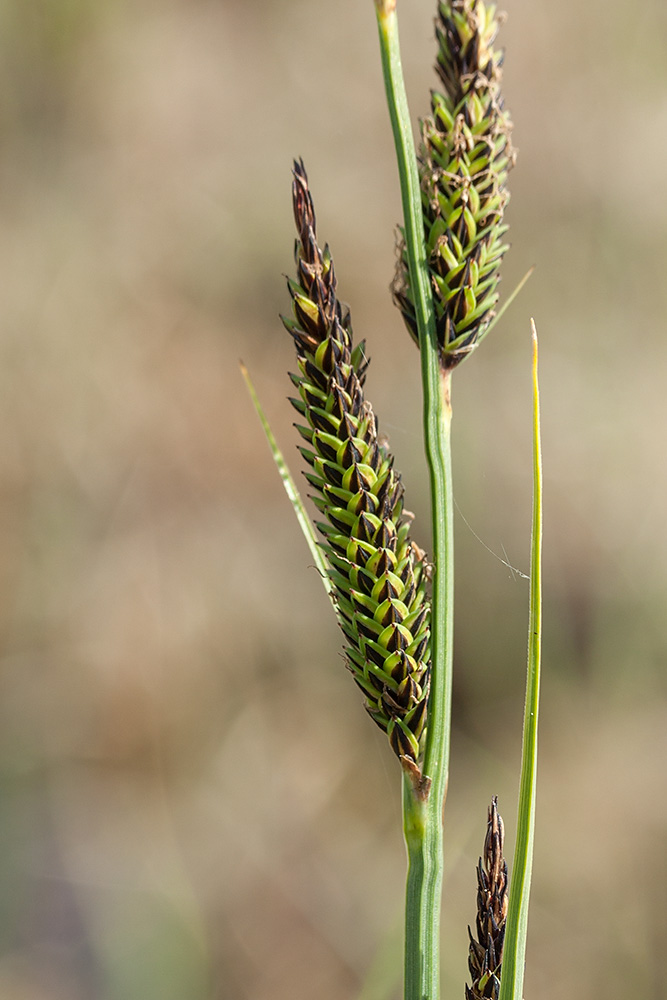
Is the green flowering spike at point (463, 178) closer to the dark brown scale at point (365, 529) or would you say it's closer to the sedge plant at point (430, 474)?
the sedge plant at point (430, 474)

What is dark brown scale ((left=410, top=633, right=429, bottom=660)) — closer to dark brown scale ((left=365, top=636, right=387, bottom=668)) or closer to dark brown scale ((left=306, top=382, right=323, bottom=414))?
dark brown scale ((left=365, top=636, right=387, bottom=668))

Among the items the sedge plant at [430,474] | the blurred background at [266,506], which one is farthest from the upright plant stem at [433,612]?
the blurred background at [266,506]

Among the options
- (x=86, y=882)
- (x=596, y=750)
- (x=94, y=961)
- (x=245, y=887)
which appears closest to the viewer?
(x=94, y=961)

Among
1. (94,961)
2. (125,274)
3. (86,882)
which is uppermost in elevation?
(125,274)

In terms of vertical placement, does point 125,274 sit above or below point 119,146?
below

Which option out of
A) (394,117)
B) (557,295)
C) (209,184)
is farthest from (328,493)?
(209,184)

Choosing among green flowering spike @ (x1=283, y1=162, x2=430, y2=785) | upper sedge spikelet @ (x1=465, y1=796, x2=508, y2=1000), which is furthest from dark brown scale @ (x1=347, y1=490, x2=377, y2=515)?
upper sedge spikelet @ (x1=465, y1=796, x2=508, y2=1000)

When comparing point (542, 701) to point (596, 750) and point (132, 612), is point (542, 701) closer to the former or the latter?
point (596, 750)

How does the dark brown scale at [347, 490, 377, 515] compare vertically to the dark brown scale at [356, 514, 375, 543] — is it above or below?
above
